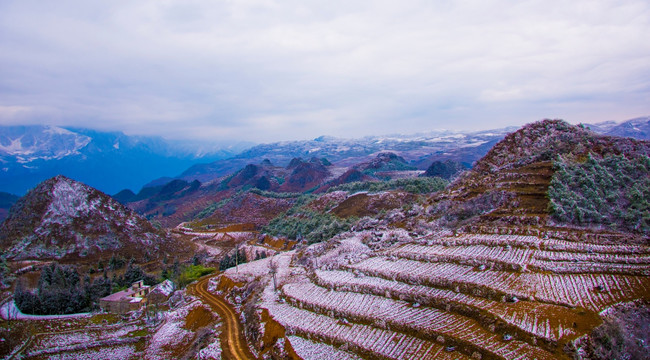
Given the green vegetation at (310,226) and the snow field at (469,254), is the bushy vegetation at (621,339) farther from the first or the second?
the green vegetation at (310,226)

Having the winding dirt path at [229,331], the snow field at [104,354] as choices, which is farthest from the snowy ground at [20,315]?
the winding dirt path at [229,331]

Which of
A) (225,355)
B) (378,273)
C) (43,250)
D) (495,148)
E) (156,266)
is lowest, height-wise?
(156,266)

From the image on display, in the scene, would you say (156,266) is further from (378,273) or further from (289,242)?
(378,273)

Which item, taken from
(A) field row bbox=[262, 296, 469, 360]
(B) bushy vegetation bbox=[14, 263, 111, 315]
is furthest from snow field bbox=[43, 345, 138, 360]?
(A) field row bbox=[262, 296, 469, 360]

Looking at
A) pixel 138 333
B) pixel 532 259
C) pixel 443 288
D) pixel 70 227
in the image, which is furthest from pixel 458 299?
pixel 70 227

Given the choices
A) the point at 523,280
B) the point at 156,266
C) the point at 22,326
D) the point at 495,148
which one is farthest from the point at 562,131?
the point at 156,266

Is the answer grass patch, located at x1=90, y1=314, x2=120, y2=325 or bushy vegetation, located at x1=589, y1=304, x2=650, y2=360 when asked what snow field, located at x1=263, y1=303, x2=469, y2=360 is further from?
grass patch, located at x1=90, y1=314, x2=120, y2=325

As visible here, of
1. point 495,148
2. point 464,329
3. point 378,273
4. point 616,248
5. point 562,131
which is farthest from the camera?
point 495,148
